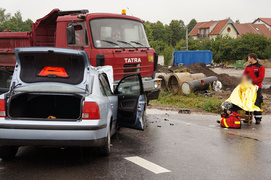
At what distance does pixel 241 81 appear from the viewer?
1023 cm

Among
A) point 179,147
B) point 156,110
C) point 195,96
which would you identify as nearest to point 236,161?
point 179,147

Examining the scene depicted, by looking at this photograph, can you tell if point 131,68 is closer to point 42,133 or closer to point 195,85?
point 42,133

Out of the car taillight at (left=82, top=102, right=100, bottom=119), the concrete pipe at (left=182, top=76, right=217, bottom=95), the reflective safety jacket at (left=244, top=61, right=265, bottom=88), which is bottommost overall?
the concrete pipe at (left=182, top=76, right=217, bottom=95)

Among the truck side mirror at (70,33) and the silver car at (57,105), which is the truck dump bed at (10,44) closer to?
the truck side mirror at (70,33)

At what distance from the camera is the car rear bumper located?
17.9ft

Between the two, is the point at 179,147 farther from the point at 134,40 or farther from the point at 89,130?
the point at 134,40

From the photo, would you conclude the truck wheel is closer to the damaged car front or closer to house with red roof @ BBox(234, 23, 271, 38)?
the damaged car front

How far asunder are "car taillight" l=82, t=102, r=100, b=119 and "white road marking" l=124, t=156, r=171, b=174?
1070mm

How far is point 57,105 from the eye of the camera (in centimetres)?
677

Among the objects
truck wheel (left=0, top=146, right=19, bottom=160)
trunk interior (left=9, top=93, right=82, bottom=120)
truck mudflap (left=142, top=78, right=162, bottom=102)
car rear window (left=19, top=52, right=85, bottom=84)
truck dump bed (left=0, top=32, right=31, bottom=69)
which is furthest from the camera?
truck dump bed (left=0, top=32, right=31, bottom=69)

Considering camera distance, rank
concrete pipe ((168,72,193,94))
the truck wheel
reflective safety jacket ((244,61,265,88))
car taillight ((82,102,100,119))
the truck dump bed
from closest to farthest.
A: car taillight ((82,102,100,119)) → the truck wheel → reflective safety jacket ((244,61,265,88)) → the truck dump bed → concrete pipe ((168,72,193,94))

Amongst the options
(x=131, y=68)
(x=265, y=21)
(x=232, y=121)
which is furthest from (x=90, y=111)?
(x=265, y=21)

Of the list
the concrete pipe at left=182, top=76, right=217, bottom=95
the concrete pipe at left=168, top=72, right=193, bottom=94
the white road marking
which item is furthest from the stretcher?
the concrete pipe at left=168, top=72, right=193, bottom=94

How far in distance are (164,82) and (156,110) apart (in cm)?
685
